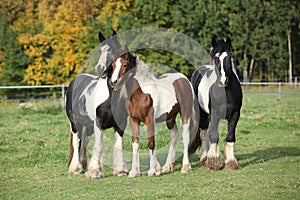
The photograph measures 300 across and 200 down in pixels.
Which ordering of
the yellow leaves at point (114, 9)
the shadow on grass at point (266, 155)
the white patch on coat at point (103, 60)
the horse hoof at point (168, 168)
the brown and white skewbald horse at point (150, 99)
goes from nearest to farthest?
the brown and white skewbald horse at point (150, 99), the white patch on coat at point (103, 60), the horse hoof at point (168, 168), the shadow on grass at point (266, 155), the yellow leaves at point (114, 9)

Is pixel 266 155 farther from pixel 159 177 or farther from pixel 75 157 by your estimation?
pixel 75 157

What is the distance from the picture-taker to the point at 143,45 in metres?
29.9

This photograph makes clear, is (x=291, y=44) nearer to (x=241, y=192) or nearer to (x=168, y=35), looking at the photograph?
(x=168, y=35)

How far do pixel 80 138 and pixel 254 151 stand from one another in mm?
3734

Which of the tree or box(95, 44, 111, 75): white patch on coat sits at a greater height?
box(95, 44, 111, 75): white patch on coat

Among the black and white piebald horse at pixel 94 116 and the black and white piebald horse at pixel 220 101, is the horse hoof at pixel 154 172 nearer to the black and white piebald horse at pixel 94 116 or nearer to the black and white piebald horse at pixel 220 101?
the black and white piebald horse at pixel 94 116

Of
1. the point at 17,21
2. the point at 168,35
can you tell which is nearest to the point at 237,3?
the point at 168,35

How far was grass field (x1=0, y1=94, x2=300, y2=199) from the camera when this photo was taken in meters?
6.97

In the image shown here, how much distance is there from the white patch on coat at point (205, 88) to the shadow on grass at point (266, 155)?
4.03 ft

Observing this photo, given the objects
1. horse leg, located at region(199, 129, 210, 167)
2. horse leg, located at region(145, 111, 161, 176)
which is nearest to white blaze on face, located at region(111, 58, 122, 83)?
horse leg, located at region(145, 111, 161, 176)

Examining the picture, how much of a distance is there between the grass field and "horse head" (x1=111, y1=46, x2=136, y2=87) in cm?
156

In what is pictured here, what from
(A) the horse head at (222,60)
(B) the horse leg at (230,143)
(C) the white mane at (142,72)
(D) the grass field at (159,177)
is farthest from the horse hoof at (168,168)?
(A) the horse head at (222,60)

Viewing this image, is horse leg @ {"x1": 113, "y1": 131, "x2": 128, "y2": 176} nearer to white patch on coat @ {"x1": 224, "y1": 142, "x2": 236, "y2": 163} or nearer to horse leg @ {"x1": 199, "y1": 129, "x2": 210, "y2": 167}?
horse leg @ {"x1": 199, "y1": 129, "x2": 210, "y2": 167}

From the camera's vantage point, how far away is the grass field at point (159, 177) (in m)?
6.97
